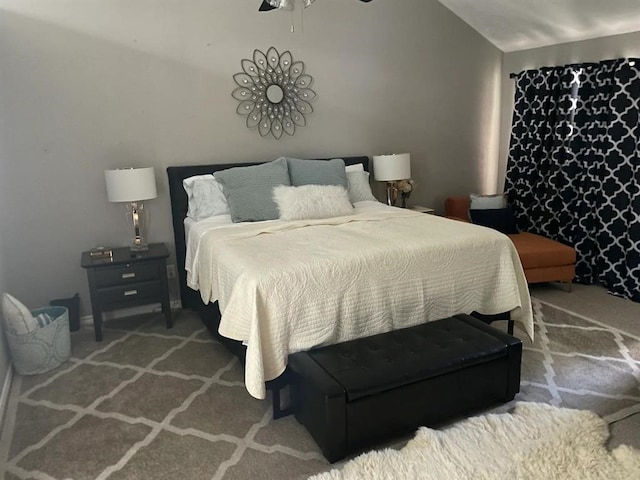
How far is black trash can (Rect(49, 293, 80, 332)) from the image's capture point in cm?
349

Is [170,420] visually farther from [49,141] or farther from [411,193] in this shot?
[411,193]

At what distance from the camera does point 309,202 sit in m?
3.45

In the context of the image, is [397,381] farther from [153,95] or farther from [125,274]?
[153,95]

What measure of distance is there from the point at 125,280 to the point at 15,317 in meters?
0.69

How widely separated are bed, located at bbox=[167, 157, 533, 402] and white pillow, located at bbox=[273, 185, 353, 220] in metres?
0.15

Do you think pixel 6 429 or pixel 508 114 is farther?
pixel 508 114

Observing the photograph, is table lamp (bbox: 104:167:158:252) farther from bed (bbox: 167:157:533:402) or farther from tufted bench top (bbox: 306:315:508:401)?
tufted bench top (bbox: 306:315:508:401)

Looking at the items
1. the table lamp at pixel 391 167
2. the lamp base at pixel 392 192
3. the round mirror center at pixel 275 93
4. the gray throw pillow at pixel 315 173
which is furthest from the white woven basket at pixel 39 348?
the lamp base at pixel 392 192

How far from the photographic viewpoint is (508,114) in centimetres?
510

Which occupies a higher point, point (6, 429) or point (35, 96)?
point (35, 96)

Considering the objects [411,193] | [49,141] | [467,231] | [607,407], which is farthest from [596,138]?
[49,141]

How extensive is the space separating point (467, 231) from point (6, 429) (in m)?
2.62

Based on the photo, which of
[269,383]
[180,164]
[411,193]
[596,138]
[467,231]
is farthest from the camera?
[411,193]

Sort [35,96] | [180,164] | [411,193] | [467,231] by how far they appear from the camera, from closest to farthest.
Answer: [467,231] → [35,96] → [180,164] → [411,193]
